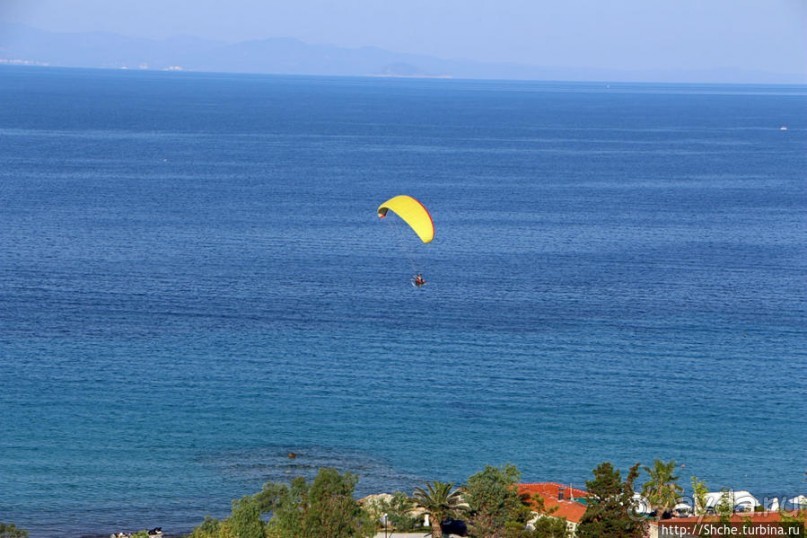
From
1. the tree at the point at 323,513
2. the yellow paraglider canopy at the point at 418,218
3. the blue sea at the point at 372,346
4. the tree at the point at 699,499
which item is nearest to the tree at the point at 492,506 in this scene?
the tree at the point at 323,513

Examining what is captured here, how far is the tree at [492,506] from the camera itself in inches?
1657

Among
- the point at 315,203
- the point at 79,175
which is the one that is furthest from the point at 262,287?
the point at 79,175

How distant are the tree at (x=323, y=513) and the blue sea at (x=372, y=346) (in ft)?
34.4

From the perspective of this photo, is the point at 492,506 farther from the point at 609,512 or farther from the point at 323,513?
the point at 323,513

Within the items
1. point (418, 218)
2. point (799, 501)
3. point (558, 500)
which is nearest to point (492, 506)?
point (558, 500)

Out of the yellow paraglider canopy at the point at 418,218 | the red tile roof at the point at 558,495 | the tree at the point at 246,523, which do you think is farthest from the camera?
the yellow paraglider canopy at the point at 418,218

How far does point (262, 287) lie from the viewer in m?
84.3

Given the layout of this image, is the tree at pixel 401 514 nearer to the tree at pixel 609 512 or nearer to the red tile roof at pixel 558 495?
the red tile roof at pixel 558 495

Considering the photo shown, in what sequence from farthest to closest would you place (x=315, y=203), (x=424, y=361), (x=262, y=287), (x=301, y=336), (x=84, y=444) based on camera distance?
(x=315, y=203)
(x=262, y=287)
(x=301, y=336)
(x=424, y=361)
(x=84, y=444)

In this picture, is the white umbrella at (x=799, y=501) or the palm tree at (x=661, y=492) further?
the white umbrella at (x=799, y=501)

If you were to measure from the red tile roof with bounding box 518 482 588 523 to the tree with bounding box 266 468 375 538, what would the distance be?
8.12 metres

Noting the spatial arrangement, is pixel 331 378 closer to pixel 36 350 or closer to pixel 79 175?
pixel 36 350

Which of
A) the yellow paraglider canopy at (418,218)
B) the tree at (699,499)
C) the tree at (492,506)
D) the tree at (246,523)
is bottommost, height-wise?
the tree at (246,523)

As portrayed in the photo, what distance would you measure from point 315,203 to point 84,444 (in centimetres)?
6671
